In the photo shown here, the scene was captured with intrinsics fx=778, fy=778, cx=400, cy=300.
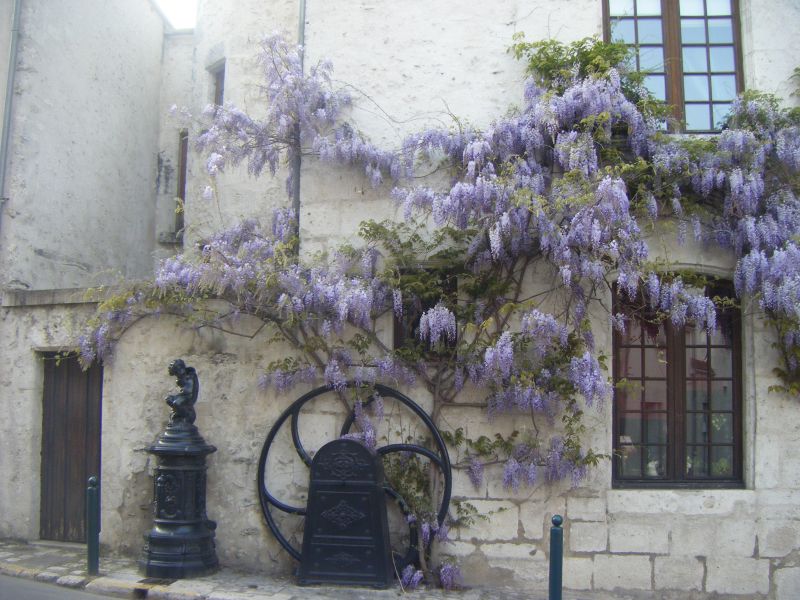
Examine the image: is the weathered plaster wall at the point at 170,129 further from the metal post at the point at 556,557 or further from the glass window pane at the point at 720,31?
the metal post at the point at 556,557

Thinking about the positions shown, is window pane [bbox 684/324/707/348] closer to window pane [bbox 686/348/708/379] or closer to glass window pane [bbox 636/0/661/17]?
window pane [bbox 686/348/708/379]

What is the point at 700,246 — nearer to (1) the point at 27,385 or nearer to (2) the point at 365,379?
(2) the point at 365,379

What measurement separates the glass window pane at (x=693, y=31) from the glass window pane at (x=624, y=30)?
463 millimetres

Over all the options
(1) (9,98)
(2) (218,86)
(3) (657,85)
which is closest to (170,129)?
(2) (218,86)

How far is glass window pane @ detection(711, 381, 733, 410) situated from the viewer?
6.70 metres

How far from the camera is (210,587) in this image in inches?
241

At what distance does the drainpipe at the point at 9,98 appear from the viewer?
8.12m

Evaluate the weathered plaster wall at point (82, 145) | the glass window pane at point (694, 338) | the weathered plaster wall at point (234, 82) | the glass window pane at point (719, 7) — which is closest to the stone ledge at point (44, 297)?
the weathered plaster wall at point (82, 145)

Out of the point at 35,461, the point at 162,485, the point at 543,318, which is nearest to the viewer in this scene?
the point at 543,318

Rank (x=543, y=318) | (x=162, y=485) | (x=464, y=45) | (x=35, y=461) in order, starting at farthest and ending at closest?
(x=35, y=461) → (x=464, y=45) → (x=162, y=485) → (x=543, y=318)

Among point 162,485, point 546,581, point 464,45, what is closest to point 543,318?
point 546,581

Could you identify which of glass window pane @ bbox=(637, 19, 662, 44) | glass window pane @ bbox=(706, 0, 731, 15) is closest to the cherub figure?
glass window pane @ bbox=(637, 19, 662, 44)

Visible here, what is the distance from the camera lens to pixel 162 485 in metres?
6.50

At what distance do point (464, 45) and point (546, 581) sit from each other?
4.72 m
